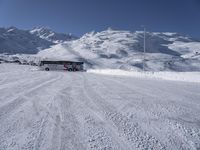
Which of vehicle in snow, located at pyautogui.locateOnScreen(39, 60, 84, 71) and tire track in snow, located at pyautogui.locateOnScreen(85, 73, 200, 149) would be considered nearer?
tire track in snow, located at pyautogui.locateOnScreen(85, 73, 200, 149)

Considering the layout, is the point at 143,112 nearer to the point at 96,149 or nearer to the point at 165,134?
the point at 165,134

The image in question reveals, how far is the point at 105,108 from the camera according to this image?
6.80m

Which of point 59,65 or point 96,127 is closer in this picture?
point 96,127

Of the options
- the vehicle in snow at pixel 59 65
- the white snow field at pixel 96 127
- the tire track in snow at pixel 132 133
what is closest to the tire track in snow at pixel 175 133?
the white snow field at pixel 96 127

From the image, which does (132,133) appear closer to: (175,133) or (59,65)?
(175,133)

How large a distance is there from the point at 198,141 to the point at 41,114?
407 cm

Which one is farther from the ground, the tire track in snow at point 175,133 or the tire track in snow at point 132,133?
the tire track in snow at point 132,133

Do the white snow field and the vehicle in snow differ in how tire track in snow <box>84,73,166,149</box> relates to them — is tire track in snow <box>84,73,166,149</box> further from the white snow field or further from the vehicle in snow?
A: the vehicle in snow

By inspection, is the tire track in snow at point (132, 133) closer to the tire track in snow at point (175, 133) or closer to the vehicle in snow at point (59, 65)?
the tire track in snow at point (175, 133)

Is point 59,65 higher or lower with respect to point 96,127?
lower

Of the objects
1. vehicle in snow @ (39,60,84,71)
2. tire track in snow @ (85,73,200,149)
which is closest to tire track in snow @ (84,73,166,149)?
tire track in snow @ (85,73,200,149)

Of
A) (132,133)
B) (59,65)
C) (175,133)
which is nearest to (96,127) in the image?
(132,133)

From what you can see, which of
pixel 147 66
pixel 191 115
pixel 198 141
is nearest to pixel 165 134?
pixel 198 141

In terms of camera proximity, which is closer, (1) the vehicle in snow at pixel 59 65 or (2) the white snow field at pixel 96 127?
(2) the white snow field at pixel 96 127
